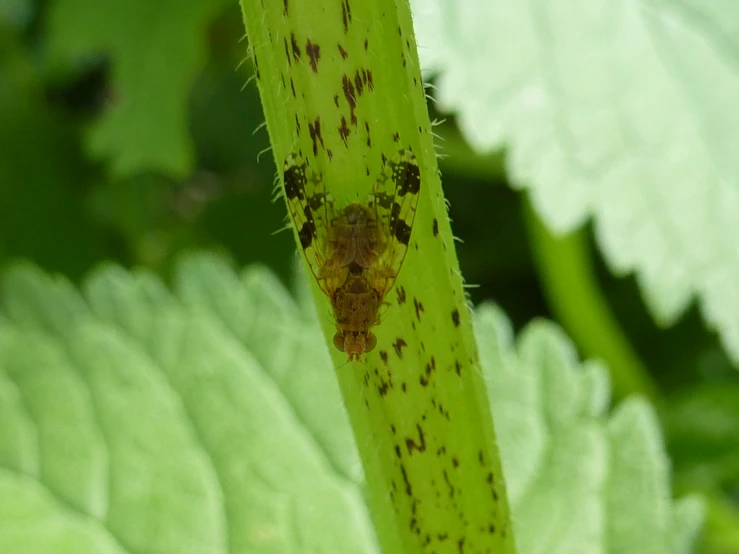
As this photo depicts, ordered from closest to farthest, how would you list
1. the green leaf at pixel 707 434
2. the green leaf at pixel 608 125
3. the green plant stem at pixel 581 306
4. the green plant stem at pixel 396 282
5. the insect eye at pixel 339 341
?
the green plant stem at pixel 396 282, the insect eye at pixel 339 341, the green leaf at pixel 608 125, the green leaf at pixel 707 434, the green plant stem at pixel 581 306

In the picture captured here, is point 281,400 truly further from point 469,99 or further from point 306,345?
point 469,99

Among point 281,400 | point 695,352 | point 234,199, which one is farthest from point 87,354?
point 695,352

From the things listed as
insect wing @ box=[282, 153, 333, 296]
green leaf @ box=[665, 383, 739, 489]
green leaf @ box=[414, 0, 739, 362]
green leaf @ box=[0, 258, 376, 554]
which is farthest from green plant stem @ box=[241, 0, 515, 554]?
green leaf @ box=[665, 383, 739, 489]

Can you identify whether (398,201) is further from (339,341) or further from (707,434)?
(707,434)

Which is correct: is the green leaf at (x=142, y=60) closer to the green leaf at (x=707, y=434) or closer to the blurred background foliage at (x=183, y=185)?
the blurred background foliage at (x=183, y=185)

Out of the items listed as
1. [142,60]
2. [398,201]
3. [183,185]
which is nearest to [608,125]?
[398,201]

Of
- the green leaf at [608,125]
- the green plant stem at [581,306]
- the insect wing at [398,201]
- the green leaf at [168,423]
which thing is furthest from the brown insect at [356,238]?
the green plant stem at [581,306]
